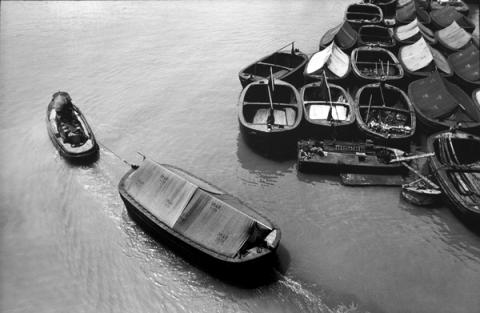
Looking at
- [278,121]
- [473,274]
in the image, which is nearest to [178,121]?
[278,121]

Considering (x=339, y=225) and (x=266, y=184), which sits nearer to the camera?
(x=339, y=225)

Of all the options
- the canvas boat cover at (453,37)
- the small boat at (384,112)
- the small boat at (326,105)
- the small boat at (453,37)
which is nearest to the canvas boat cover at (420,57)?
the small boat at (453,37)

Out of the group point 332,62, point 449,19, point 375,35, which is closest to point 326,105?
point 332,62

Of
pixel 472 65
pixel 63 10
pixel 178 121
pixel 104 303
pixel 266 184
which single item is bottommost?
pixel 104 303

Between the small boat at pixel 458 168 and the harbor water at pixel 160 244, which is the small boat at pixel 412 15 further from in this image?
the small boat at pixel 458 168

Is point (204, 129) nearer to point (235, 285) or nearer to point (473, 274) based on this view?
point (235, 285)

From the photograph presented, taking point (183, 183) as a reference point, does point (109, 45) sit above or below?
above

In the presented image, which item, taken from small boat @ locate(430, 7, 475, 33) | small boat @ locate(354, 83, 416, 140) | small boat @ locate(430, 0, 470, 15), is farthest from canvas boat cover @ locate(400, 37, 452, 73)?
small boat @ locate(430, 0, 470, 15)
